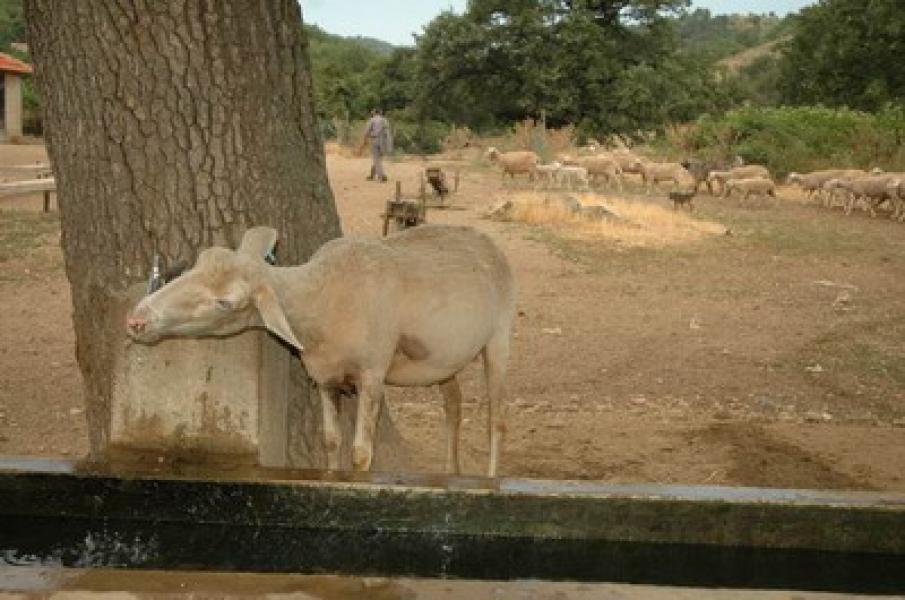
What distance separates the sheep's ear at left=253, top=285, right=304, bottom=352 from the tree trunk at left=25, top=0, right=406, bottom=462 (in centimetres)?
59

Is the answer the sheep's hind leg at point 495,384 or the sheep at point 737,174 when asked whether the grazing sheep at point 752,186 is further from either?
the sheep's hind leg at point 495,384

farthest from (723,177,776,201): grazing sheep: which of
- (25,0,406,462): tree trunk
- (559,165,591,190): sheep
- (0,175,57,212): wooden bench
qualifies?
(25,0,406,462): tree trunk

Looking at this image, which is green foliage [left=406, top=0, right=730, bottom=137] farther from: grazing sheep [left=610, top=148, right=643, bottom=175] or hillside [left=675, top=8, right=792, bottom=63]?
hillside [left=675, top=8, right=792, bottom=63]

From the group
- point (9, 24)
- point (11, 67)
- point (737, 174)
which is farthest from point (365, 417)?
point (9, 24)

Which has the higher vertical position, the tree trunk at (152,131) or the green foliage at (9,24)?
the green foliage at (9,24)

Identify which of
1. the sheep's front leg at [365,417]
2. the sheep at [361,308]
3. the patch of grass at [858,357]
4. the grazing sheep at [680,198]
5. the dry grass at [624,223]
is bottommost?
the patch of grass at [858,357]

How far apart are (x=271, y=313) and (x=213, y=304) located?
8.3 inches

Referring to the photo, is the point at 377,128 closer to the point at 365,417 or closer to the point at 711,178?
the point at 711,178

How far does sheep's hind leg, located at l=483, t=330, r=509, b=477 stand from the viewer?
16.5ft

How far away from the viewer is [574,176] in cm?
2688

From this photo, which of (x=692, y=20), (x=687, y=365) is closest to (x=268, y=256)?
(x=687, y=365)

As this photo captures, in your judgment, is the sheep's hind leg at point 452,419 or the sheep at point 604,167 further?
the sheep at point 604,167

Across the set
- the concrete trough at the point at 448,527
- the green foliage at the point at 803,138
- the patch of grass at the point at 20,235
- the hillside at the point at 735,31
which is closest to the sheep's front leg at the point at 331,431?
the concrete trough at the point at 448,527

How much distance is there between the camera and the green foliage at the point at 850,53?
140ft
